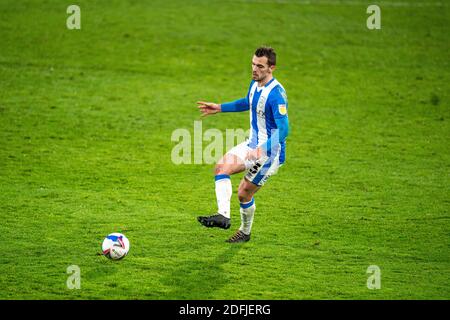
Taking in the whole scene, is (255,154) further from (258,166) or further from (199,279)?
(199,279)

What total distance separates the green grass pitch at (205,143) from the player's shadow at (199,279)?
28 mm

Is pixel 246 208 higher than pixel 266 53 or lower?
lower

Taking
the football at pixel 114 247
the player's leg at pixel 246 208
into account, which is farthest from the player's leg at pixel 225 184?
the football at pixel 114 247

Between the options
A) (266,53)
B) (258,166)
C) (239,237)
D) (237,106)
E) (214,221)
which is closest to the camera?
(214,221)

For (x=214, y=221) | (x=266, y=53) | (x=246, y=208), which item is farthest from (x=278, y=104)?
(x=214, y=221)

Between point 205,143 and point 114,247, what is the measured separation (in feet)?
22.3

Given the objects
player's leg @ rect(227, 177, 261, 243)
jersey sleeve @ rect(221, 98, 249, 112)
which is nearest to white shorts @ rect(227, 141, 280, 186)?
player's leg @ rect(227, 177, 261, 243)

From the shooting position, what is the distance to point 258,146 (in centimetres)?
1016

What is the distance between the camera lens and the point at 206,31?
23531 millimetres

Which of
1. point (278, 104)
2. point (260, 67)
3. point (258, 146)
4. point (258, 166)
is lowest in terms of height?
point (258, 166)

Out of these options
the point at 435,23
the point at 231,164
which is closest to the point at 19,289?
the point at 231,164

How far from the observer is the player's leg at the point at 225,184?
955cm

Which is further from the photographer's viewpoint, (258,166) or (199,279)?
(258,166)

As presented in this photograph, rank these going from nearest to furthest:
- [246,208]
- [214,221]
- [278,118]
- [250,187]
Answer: [214,221], [278,118], [250,187], [246,208]
